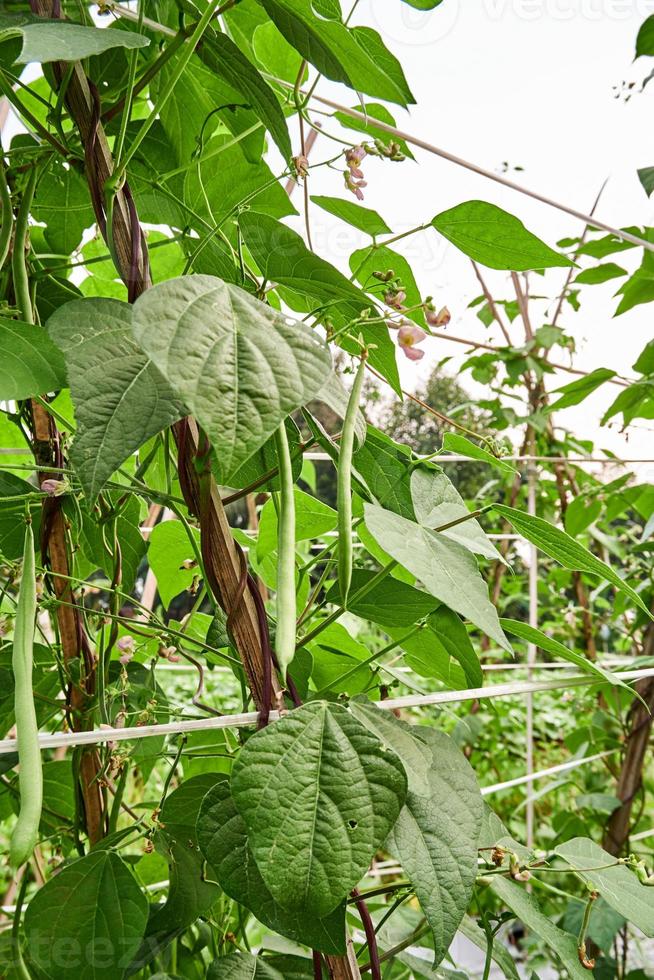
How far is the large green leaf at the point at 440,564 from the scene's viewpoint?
0.34 metres

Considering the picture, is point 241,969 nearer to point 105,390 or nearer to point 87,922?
point 87,922

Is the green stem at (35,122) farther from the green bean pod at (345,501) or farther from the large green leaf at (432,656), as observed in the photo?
the large green leaf at (432,656)

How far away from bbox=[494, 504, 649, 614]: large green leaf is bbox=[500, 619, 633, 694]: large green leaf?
4 centimetres

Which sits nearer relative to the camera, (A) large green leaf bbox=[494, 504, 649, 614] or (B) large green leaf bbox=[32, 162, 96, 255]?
(A) large green leaf bbox=[494, 504, 649, 614]

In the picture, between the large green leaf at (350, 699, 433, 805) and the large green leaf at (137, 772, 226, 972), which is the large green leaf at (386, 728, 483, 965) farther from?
the large green leaf at (137, 772, 226, 972)

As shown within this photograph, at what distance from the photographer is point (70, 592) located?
546mm

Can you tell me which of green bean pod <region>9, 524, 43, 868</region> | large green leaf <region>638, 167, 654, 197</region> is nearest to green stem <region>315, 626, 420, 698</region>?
green bean pod <region>9, 524, 43, 868</region>

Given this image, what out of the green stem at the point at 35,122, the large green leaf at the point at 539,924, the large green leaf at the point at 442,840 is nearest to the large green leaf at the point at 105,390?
the green stem at the point at 35,122

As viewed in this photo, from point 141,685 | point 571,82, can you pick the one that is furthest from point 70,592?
point 571,82

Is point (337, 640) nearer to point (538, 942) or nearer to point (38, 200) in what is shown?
point (38, 200)

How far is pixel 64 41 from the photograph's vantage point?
0.32 m

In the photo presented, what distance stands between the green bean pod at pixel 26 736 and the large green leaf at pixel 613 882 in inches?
12.9

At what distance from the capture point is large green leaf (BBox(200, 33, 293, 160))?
38 centimetres

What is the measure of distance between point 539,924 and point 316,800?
0.72 feet
